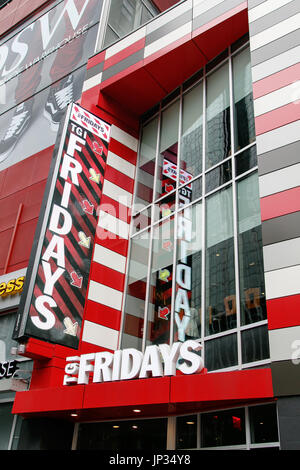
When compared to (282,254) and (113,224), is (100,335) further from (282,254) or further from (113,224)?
(282,254)

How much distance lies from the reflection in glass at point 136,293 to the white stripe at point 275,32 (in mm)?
6698

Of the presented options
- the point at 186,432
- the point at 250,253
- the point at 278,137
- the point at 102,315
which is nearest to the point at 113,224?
the point at 102,315

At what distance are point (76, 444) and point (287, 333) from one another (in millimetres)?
6820

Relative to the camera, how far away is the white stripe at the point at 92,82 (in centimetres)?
1766

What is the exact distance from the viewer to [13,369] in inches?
555

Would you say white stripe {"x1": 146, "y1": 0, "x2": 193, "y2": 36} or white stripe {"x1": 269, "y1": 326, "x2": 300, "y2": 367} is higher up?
white stripe {"x1": 146, "y1": 0, "x2": 193, "y2": 36}

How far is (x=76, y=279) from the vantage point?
13.0m

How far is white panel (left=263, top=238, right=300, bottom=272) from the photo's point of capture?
30.1 feet

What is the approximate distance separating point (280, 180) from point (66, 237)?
6.41 metres

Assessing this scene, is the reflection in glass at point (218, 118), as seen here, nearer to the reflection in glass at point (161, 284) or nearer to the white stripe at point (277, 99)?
the white stripe at point (277, 99)

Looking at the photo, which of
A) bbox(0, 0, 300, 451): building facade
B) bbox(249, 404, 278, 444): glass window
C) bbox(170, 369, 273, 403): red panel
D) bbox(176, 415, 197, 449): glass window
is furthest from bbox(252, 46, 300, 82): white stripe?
bbox(176, 415, 197, 449): glass window

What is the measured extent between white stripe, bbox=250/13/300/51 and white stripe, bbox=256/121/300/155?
3122 mm

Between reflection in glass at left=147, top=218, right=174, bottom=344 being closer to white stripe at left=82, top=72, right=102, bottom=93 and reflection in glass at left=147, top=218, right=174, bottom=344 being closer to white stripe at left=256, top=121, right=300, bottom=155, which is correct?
white stripe at left=256, top=121, right=300, bottom=155

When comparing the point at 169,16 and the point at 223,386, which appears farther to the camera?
the point at 169,16
